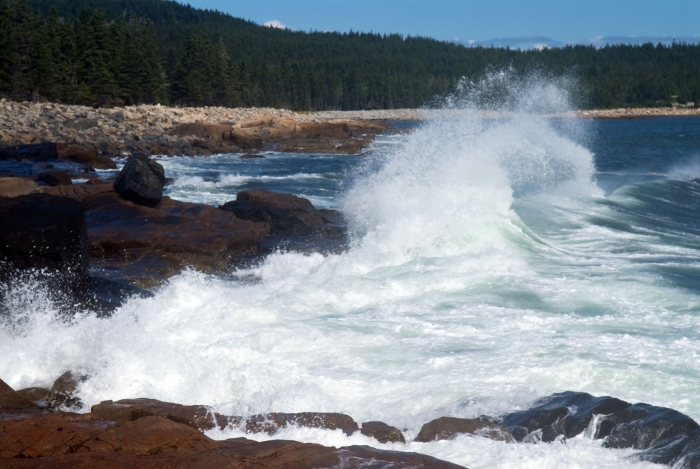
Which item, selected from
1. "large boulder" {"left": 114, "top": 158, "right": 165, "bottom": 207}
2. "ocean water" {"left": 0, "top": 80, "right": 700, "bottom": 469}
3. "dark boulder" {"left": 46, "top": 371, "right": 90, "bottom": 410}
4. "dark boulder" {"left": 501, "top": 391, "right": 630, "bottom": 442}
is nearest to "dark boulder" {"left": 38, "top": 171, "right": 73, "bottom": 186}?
"large boulder" {"left": 114, "top": 158, "right": 165, "bottom": 207}

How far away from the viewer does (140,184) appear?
1412cm

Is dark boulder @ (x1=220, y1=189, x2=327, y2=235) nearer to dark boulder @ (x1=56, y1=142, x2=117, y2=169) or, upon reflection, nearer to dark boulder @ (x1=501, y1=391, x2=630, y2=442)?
dark boulder @ (x1=501, y1=391, x2=630, y2=442)

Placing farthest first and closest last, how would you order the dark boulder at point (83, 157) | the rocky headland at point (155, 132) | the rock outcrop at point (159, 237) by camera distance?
the rocky headland at point (155, 132), the dark boulder at point (83, 157), the rock outcrop at point (159, 237)

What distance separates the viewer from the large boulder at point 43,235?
8.59 m

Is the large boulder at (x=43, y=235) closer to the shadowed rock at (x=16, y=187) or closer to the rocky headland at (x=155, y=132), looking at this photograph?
the shadowed rock at (x=16, y=187)

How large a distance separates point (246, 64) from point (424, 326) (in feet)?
279

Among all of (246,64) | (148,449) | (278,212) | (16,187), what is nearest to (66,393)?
(148,449)

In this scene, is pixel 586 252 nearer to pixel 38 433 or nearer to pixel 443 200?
pixel 443 200

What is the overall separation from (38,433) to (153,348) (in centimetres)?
287

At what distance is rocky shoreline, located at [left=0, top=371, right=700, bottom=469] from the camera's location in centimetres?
455

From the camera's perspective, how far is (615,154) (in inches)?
1674

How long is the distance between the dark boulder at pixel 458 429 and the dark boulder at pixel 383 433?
16 cm

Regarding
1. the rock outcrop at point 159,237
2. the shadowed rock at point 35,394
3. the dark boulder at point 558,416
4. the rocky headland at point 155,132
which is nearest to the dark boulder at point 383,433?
the dark boulder at point 558,416

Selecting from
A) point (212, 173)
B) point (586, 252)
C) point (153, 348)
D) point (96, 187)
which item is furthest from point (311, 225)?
point (212, 173)
